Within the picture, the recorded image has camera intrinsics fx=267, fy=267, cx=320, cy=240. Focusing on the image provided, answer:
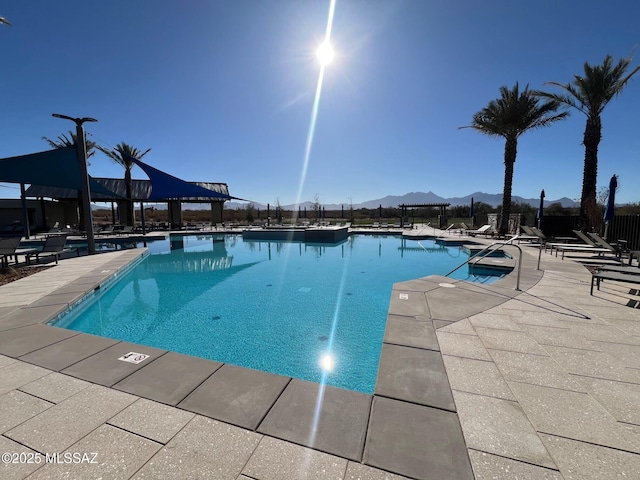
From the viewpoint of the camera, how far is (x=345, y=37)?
25.8ft

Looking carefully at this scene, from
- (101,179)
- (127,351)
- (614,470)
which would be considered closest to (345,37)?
(127,351)

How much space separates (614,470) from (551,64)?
1373cm

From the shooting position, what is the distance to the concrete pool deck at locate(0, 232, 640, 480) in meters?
1.54

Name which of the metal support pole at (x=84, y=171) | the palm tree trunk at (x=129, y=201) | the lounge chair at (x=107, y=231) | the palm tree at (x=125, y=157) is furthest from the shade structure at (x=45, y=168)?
the palm tree trunk at (x=129, y=201)

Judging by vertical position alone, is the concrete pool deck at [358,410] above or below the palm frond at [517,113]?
below

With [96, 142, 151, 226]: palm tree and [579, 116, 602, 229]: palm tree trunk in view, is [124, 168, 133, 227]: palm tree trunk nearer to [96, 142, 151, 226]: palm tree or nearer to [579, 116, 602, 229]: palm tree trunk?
[96, 142, 151, 226]: palm tree

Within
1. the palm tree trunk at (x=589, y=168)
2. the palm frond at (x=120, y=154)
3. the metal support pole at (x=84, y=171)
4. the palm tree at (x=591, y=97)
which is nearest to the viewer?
the metal support pole at (x=84, y=171)

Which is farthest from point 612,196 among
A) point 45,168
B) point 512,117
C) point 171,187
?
point 45,168

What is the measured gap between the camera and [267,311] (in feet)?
17.9

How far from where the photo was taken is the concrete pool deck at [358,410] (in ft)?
5.07

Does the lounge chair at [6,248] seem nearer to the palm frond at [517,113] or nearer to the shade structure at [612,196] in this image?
the shade structure at [612,196]

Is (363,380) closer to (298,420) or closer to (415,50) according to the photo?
(298,420)

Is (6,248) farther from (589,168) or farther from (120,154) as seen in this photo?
(589,168)

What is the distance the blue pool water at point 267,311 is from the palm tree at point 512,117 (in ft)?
27.4
